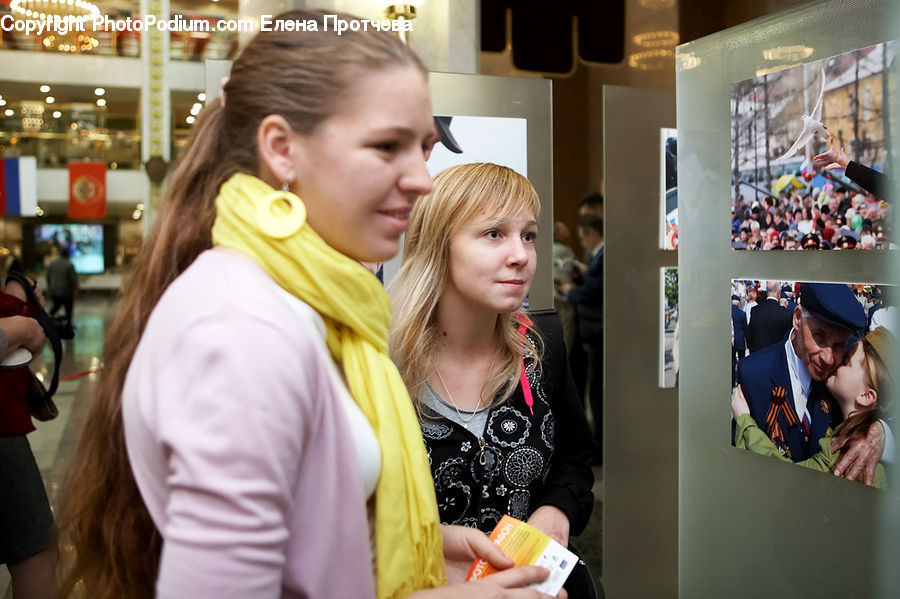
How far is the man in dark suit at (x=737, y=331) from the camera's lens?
210 centimetres

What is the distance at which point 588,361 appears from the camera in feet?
18.1

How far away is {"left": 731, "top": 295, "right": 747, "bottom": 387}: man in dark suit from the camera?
210 cm

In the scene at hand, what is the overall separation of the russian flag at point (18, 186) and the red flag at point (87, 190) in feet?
0.48

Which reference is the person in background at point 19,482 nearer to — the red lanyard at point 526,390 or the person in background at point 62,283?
the person in background at point 62,283

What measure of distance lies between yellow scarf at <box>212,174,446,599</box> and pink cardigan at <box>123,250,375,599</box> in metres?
0.04

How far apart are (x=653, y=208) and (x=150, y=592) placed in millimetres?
2644

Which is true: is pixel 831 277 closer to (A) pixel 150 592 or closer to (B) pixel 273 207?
(B) pixel 273 207

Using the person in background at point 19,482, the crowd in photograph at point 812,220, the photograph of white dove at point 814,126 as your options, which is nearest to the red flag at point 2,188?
the person in background at point 19,482

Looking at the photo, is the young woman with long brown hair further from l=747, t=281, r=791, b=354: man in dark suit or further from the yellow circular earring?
l=747, t=281, r=791, b=354: man in dark suit

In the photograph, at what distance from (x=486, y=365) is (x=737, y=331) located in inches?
31.3

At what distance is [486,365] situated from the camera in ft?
5.90

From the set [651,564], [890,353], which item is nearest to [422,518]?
[890,353]

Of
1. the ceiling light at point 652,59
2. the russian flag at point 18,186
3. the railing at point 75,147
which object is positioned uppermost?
the ceiling light at point 652,59

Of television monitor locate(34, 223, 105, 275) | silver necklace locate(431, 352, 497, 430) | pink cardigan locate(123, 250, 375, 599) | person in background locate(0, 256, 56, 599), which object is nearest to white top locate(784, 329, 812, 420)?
silver necklace locate(431, 352, 497, 430)
